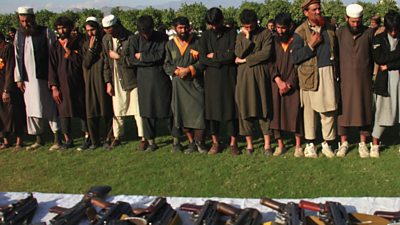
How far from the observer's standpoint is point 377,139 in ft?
18.7

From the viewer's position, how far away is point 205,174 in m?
5.37

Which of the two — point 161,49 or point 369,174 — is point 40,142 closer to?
point 161,49

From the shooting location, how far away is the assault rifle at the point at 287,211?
2.34 meters

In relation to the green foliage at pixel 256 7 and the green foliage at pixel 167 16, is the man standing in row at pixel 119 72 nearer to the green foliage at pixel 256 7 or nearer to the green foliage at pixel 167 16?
the green foliage at pixel 256 7

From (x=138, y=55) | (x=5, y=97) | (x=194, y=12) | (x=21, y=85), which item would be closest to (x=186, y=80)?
(x=138, y=55)

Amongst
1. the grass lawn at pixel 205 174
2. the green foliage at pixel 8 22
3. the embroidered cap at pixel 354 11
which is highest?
the green foliage at pixel 8 22

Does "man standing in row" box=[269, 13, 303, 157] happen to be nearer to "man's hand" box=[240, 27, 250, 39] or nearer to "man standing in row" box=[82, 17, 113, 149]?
"man's hand" box=[240, 27, 250, 39]

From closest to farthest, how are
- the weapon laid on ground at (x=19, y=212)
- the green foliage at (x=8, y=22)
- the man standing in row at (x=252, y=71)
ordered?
the weapon laid on ground at (x=19, y=212) < the man standing in row at (x=252, y=71) < the green foliage at (x=8, y=22)

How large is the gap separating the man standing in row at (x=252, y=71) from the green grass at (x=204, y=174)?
0.65 meters

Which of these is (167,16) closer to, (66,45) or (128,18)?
(128,18)

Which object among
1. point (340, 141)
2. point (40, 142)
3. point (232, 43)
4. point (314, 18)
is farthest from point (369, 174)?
point (40, 142)

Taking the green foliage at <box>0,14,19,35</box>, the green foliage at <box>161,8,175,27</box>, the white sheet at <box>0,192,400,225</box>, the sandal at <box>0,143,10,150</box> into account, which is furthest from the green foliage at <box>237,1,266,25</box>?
the white sheet at <box>0,192,400,225</box>

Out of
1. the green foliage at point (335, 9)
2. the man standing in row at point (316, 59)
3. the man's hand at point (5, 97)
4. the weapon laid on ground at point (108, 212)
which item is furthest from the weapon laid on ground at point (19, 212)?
the green foliage at point (335, 9)

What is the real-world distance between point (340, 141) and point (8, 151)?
5.03 m
